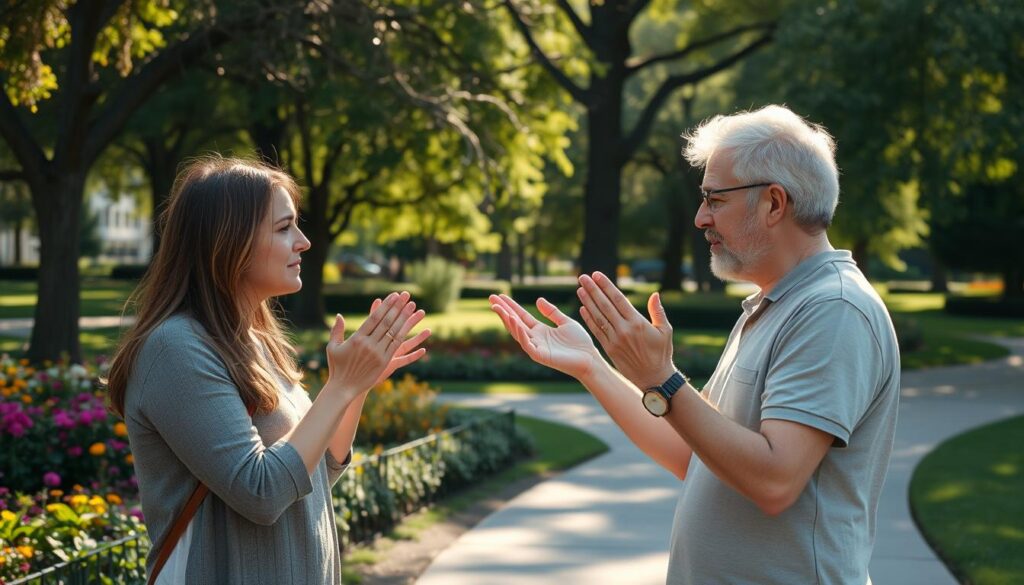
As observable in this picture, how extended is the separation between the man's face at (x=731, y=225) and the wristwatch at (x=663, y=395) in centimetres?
40

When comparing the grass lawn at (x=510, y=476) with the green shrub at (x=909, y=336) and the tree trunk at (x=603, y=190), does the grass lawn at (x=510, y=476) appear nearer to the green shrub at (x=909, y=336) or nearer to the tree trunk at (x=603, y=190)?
the tree trunk at (x=603, y=190)

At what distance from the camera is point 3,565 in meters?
4.73

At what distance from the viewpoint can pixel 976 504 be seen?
29.5 ft

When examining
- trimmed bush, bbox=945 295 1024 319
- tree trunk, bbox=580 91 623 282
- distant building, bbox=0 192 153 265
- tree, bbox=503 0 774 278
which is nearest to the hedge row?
tree trunk, bbox=580 91 623 282

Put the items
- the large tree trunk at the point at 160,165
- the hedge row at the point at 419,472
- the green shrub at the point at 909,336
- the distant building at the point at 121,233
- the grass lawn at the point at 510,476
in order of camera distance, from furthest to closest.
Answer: the distant building at the point at 121,233 → the large tree trunk at the point at 160,165 → the green shrub at the point at 909,336 → the hedge row at the point at 419,472 → the grass lawn at the point at 510,476

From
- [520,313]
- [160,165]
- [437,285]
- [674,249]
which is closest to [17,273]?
[437,285]

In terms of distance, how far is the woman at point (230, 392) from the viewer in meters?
2.54

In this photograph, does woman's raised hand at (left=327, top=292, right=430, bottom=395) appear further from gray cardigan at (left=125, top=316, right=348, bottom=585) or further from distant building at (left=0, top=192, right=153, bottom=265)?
distant building at (left=0, top=192, right=153, bottom=265)

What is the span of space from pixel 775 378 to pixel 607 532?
5.85 meters

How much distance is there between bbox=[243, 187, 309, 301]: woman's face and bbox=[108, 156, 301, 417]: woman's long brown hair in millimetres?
20

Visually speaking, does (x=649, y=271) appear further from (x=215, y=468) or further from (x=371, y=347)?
(x=215, y=468)

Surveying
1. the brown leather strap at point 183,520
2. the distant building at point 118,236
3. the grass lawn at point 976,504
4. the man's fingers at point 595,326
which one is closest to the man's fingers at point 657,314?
the man's fingers at point 595,326

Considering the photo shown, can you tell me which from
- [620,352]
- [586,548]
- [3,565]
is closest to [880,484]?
[620,352]

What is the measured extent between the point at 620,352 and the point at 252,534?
36.7 inches
